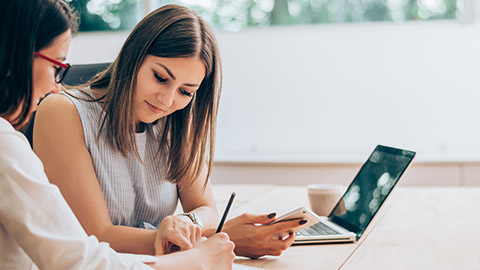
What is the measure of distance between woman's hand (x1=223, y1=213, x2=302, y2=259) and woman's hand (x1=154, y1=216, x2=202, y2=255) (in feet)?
0.39

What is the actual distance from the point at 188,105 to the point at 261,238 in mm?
505

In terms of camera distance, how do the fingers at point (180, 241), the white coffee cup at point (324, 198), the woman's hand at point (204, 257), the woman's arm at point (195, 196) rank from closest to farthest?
the woman's hand at point (204, 257), the fingers at point (180, 241), the woman's arm at point (195, 196), the white coffee cup at point (324, 198)

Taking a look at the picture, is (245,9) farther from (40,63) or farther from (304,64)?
(40,63)

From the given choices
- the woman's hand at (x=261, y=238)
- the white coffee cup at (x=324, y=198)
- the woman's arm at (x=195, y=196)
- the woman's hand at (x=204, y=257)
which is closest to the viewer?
the woman's hand at (x=204, y=257)

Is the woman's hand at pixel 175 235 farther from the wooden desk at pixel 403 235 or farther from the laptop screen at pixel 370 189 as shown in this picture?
the laptop screen at pixel 370 189

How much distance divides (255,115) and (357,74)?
70cm

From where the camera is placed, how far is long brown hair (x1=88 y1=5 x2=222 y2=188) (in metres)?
1.38

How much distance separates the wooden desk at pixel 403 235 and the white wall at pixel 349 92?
1.33 metres

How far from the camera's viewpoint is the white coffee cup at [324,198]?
5.68 feet

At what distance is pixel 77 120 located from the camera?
1357 millimetres

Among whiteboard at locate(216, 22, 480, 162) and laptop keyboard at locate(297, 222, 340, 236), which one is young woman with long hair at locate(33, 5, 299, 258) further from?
whiteboard at locate(216, 22, 480, 162)

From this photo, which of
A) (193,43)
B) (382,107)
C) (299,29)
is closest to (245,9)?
(299,29)

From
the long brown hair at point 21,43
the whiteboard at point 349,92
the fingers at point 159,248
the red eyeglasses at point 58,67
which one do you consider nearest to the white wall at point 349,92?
the whiteboard at point 349,92

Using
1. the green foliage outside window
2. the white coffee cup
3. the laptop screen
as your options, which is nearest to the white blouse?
the laptop screen
